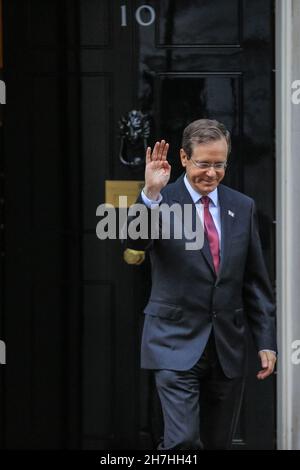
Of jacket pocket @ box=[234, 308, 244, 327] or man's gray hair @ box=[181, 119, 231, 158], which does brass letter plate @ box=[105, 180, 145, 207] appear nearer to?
man's gray hair @ box=[181, 119, 231, 158]

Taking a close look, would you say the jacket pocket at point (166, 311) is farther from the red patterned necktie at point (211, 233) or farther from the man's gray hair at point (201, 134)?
the man's gray hair at point (201, 134)

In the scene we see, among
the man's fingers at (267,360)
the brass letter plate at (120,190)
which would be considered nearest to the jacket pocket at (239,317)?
the man's fingers at (267,360)

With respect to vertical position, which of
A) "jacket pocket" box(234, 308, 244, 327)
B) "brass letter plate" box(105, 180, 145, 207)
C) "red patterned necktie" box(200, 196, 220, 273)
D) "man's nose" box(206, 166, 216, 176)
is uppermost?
"man's nose" box(206, 166, 216, 176)

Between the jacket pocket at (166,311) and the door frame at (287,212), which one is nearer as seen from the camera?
the jacket pocket at (166,311)

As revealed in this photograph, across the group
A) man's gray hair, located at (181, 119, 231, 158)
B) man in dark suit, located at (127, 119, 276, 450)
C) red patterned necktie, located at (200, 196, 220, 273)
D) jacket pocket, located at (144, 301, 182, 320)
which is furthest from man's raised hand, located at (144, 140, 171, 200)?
jacket pocket, located at (144, 301, 182, 320)

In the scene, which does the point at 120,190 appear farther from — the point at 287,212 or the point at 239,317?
the point at 239,317

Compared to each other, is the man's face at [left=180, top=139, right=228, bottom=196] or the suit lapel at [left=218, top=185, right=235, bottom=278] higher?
the man's face at [left=180, top=139, right=228, bottom=196]

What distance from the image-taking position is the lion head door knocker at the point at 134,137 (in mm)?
5038

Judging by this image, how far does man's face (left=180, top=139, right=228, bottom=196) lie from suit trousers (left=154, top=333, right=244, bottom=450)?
699 millimetres

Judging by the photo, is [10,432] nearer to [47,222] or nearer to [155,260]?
[47,222]

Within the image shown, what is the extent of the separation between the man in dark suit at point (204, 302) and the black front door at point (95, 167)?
2.20 ft

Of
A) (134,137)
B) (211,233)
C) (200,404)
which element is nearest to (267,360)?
(200,404)

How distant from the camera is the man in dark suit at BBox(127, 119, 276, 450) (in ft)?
13.6
